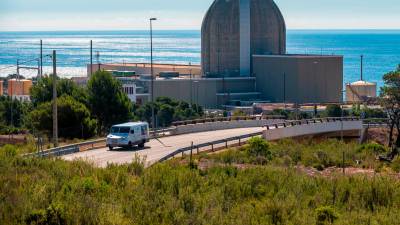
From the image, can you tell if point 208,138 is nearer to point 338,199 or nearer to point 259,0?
point 338,199

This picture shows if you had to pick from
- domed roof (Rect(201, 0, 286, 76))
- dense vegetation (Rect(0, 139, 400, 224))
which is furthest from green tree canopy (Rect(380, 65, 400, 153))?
domed roof (Rect(201, 0, 286, 76))

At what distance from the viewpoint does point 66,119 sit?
3850 cm

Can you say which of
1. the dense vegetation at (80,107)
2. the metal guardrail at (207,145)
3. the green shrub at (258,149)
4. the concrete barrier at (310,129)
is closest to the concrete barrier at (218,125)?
the concrete barrier at (310,129)

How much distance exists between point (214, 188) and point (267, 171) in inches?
123

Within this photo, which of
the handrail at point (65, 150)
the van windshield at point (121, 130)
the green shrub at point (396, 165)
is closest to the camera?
the handrail at point (65, 150)

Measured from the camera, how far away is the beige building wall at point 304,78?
93.8 meters

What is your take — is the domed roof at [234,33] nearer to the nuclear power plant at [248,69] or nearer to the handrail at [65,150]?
the nuclear power plant at [248,69]

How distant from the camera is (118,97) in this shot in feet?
151

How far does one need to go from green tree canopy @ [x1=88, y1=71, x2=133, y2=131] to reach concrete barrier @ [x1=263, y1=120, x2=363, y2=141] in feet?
31.3

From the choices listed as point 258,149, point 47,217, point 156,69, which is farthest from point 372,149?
point 156,69

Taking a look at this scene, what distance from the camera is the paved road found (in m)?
28.7

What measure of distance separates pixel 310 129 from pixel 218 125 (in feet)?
16.5

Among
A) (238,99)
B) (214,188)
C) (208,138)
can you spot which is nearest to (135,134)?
(208,138)

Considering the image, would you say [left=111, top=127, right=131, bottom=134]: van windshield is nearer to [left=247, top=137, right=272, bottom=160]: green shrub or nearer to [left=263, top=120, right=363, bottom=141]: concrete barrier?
[left=247, top=137, right=272, bottom=160]: green shrub
